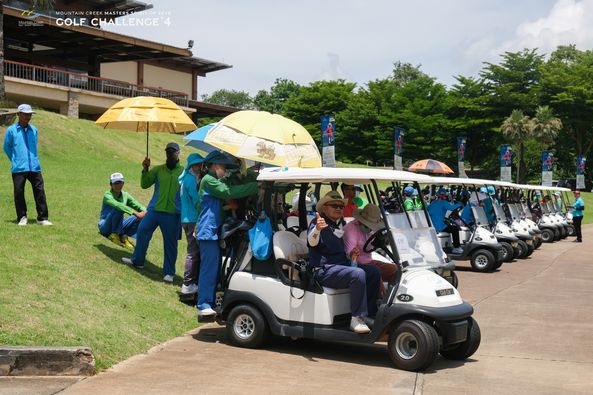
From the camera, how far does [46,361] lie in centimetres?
600

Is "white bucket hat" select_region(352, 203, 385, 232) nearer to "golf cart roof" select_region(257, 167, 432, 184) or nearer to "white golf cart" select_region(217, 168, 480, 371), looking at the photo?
"white golf cart" select_region(217, 168, 480, 371)

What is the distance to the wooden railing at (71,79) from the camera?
108 feet

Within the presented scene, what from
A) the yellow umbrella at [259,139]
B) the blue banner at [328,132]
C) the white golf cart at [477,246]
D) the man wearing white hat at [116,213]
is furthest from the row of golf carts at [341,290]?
the white golf cart at [477,246]

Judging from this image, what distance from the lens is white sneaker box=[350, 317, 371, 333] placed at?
22.7 feet

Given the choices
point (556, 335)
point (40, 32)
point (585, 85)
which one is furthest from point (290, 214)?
point (585, 85)

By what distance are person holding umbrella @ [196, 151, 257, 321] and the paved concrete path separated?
0.41 m

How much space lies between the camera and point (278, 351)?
24.7 feet

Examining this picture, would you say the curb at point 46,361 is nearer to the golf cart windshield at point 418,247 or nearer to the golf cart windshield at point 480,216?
the golf cart windshield at point 418,247

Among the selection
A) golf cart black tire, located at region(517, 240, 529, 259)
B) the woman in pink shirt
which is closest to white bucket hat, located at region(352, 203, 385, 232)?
the woman in pink shirt

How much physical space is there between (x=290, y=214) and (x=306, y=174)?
1.44m

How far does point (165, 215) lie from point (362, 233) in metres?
3.62

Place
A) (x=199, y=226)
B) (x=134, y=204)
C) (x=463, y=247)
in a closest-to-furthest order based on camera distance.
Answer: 1. (x=199, y=226)
2. (x=134, y=204)
3. (x=463, y=247)

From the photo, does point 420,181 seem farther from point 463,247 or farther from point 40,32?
point 40,32

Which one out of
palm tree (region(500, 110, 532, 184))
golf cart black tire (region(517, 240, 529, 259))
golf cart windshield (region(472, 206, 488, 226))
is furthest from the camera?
palm tree (region(500, 110, 532, 184))
